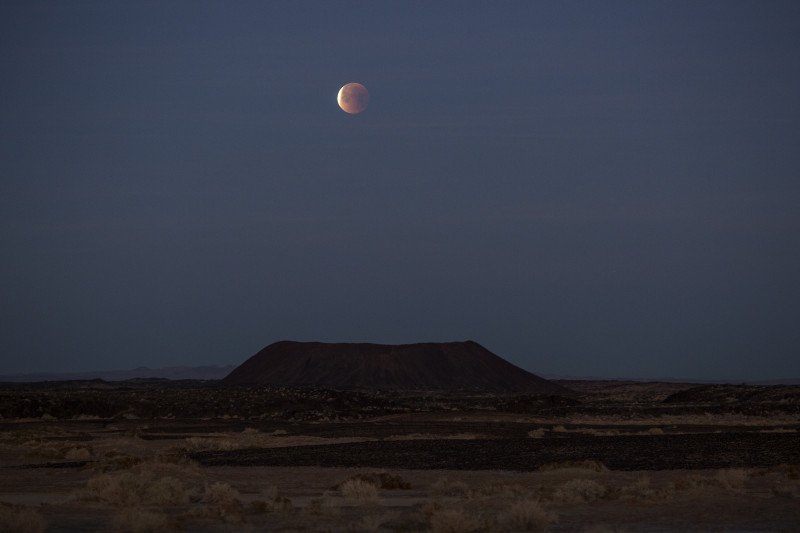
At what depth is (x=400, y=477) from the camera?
25.2 meters

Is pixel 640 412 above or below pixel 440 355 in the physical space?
below

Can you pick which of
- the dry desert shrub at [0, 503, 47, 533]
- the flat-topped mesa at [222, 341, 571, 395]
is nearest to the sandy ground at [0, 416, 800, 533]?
the dry desert shrub at [0, 503, 47, 533]

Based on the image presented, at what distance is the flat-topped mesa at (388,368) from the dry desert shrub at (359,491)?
124m

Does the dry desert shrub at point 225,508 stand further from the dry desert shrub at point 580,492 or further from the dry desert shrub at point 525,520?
the dry desert shrub at point 580,492

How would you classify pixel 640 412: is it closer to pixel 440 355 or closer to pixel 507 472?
pixel 507 472

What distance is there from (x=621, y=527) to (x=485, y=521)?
7.65 feet

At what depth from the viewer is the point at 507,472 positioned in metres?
28.2

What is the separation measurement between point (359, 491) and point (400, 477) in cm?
416

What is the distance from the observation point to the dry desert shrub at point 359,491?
2086 centimetres

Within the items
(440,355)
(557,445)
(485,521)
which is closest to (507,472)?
(557,445)

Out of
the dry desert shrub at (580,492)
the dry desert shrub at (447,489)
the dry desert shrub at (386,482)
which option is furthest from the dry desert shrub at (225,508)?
the dry desert shrub at (580,492)

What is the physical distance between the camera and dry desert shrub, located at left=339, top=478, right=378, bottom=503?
2086 centimetres

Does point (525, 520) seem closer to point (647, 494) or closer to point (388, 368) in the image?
point (647, 494)

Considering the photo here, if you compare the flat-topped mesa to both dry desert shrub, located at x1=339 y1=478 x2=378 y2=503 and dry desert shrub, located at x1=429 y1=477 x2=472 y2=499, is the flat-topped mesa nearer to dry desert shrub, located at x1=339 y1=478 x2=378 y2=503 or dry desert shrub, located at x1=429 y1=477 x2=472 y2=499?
dry desert shrub, located at x1=429 y1=477 x2=472 y2=499
